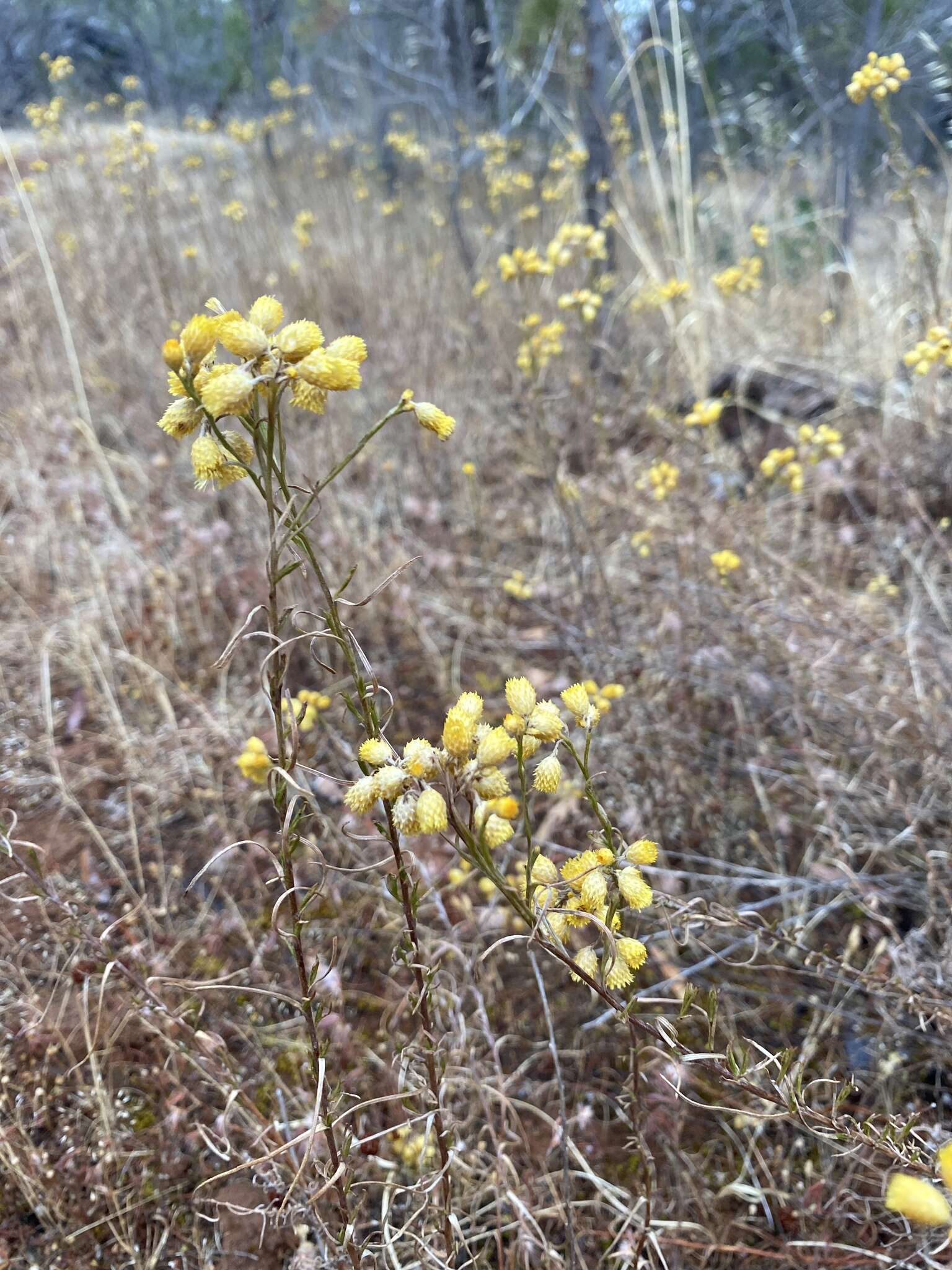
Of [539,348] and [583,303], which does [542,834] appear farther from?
[539,348]

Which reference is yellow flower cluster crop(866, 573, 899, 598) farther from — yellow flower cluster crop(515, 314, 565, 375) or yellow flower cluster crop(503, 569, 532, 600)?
yellow flower cluster crop(515, 314, 565, 375)

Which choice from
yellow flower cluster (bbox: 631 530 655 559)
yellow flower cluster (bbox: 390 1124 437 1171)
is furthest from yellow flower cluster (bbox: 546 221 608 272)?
yellow flower cluster (bbox: 390 1124 437 1171)

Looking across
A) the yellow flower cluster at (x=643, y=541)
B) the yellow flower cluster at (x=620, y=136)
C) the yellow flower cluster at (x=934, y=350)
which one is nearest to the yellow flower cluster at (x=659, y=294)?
the yellow flower cluster at (x=643, y=541)

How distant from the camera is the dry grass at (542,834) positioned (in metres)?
1.32

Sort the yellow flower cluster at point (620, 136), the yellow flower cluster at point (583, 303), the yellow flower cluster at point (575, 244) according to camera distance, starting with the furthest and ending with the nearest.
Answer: the yellow flower cluster at point (620, 136)
the yellow flower cluster at point (575, 244)
the yellow flower cluster at point (583, 303)

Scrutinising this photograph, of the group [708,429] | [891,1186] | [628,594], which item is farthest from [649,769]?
[891,1186]

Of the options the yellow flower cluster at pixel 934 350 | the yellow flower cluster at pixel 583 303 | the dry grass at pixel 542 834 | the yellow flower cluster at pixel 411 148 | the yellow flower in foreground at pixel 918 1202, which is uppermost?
the yellow flower cluster at pixel 411 148

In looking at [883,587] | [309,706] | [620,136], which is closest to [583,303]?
[883,587]

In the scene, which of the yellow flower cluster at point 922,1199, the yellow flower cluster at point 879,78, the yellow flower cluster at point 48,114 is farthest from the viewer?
the yellow flower cluster at point 48,114

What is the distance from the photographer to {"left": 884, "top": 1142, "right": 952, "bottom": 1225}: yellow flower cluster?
0.58 metres

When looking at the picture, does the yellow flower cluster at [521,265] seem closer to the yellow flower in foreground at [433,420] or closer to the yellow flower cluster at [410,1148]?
the yellow flower in foreground at [433,420]

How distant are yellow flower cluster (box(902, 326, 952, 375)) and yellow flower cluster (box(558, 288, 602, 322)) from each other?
2.61 ft

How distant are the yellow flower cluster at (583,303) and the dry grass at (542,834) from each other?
199 millimetres

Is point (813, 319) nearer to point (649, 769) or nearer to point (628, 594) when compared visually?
point (628, 594)
